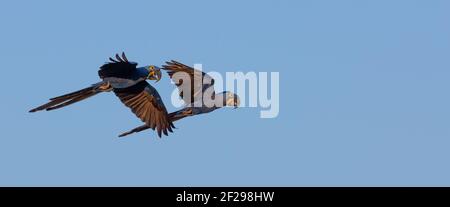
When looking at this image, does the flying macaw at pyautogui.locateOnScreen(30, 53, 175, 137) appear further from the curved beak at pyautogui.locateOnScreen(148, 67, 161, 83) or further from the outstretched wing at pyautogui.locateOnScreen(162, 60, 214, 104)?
the outstretched wing at pyautogui.locateOnScreen(162, 60, 214, 104)

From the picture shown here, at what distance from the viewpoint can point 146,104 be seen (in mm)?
26812

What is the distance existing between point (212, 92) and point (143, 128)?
70.2 inches

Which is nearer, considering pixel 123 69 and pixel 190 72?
pixel 123 69

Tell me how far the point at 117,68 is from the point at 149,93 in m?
1.22

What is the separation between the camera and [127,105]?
2667 centimetres

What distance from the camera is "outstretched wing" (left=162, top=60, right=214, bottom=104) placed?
90.6 ft

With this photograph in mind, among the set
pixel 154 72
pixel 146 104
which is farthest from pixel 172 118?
pixel 154 72

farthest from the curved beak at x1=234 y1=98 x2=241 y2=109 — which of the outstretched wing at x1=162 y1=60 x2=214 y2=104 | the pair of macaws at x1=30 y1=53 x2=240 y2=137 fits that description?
the outstretched wing at x1=162 y1=60 x2=214 y2=104

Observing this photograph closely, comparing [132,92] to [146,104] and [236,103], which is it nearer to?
[146,104]

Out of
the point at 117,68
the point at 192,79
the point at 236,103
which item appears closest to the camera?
the point at 117,68

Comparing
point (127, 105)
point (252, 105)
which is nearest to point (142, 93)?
point (127, 105)
